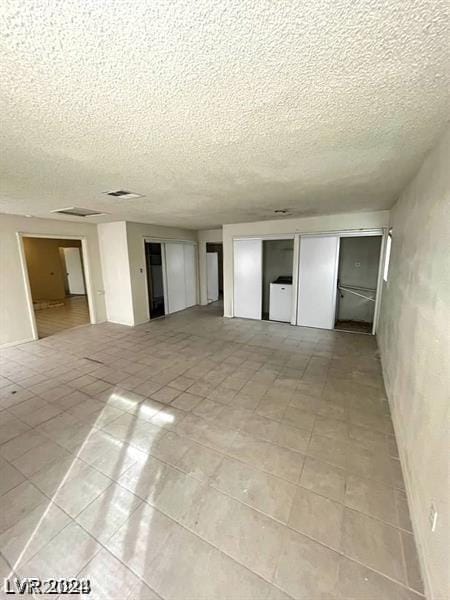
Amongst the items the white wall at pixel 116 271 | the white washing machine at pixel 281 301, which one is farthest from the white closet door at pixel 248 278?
the white wall at pixel 116 271

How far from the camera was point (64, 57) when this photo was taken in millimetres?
939

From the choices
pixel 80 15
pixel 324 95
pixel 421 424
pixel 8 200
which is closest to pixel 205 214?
pixel 8 200

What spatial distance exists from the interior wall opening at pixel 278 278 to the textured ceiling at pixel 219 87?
3.54 metres

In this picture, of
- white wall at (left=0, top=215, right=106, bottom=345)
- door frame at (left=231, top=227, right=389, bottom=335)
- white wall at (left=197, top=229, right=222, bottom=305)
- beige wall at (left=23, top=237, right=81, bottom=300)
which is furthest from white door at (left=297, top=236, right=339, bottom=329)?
beige wall at (left=23, top=237, right=81, bottom=300)

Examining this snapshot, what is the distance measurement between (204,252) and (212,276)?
3.11 feet

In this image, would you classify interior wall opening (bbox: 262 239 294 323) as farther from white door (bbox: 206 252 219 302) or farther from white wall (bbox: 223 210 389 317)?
white door (bbox: 206 252 219 302)

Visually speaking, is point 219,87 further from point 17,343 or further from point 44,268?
point 44,268

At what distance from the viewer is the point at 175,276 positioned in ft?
22.0

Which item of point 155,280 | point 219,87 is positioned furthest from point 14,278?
point 219,87

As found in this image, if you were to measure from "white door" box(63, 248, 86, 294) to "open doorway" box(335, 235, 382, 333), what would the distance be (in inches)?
352

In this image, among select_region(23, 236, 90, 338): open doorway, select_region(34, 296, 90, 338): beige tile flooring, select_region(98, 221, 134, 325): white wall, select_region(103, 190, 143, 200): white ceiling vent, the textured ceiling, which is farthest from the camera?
select_region(23, 236, 90, 338): open doorway

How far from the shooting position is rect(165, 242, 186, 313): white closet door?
648 centimetres

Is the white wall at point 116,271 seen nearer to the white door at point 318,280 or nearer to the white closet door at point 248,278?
the white closet door at point 248,278

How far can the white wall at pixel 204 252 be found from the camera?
7.17m
